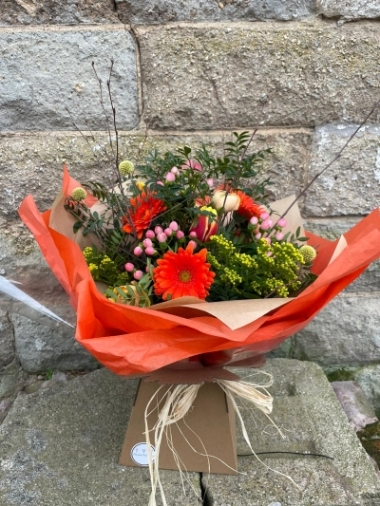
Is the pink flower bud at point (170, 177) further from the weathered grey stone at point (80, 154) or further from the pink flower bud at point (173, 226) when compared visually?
the weathered grey stone at point (80, 154)

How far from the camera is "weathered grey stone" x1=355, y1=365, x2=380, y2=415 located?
1.78m

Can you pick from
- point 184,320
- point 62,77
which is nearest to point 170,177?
point 184,320

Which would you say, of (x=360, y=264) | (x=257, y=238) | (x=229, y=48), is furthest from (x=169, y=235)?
(x=229, y=48)

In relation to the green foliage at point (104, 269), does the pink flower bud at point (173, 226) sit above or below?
above

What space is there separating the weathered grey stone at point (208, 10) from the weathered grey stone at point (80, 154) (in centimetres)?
35

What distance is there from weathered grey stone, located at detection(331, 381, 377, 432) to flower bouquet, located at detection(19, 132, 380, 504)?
26.4 inches

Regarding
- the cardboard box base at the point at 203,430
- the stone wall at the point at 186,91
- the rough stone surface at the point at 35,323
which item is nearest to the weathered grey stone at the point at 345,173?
the stone wall at the point at 186,91

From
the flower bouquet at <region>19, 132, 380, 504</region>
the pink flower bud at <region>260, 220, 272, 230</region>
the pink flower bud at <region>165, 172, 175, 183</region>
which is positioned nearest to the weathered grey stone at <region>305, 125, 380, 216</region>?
the flower bouquet at <region>19, 132, 380, 504</region>

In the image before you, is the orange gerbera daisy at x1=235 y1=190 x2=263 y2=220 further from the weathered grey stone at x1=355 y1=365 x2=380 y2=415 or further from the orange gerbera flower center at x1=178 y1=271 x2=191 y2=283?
the weathered grey stone at x1=355 y1=365 x2=380 y2=415

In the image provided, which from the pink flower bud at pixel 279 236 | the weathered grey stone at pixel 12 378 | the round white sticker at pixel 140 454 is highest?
the pink flower bud at pixel 279 236

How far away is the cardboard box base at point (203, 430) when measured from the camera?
1.14 m

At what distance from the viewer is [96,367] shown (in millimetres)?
1775

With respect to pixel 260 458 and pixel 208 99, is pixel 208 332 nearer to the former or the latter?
pixel 260 458

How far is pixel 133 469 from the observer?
3.89 ft
